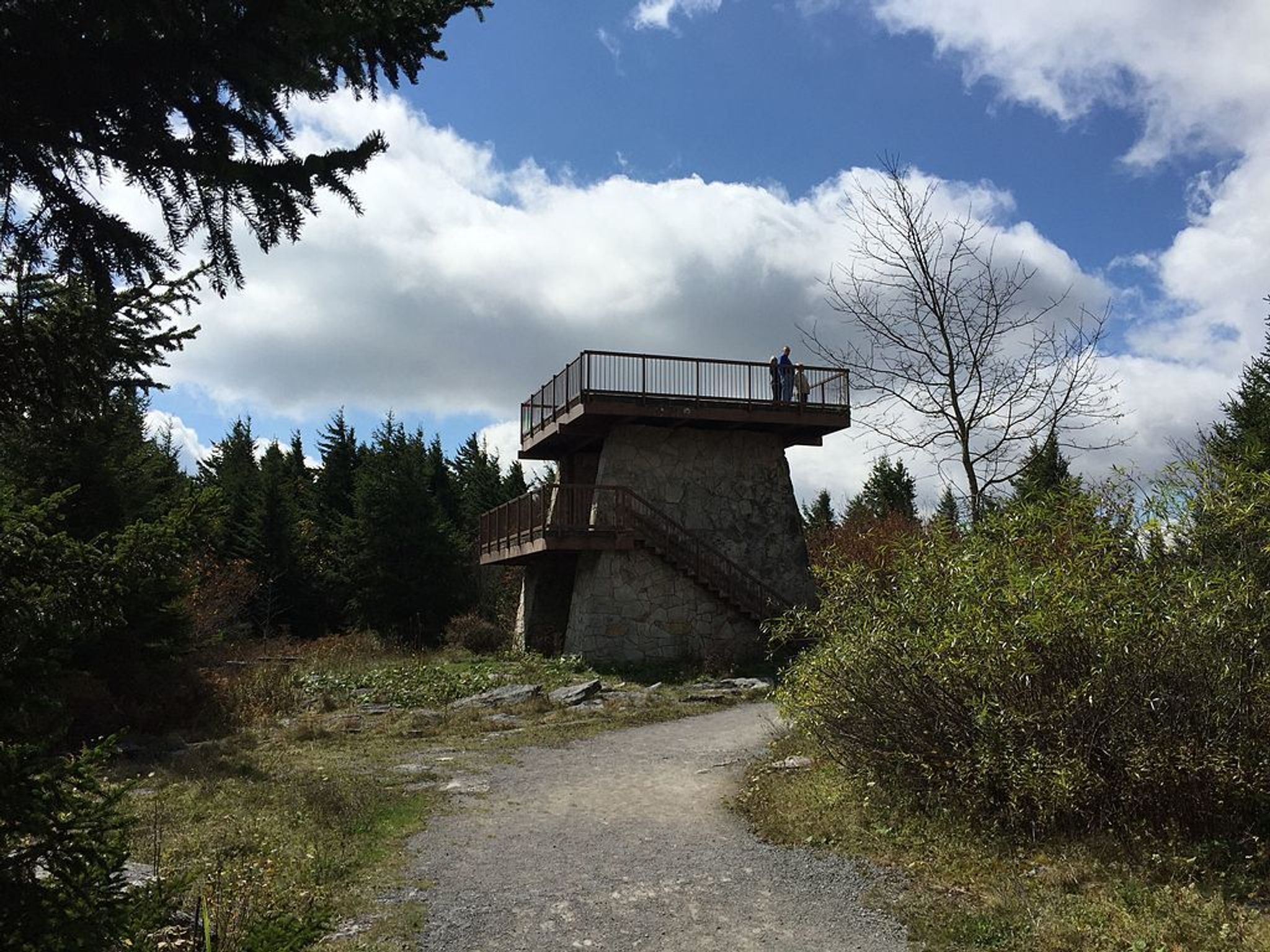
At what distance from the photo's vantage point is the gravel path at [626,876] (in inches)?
241

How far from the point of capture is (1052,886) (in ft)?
21.4

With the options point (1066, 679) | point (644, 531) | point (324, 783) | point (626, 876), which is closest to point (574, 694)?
point (644, 531)

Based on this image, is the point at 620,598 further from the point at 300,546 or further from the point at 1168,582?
the point at 300,546

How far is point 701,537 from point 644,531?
83.3 inches

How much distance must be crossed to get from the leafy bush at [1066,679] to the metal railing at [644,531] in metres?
13.8

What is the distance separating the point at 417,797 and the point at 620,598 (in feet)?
41.7

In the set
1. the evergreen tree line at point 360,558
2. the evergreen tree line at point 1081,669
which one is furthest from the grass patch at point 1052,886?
the evergreen tree line at point 360,558

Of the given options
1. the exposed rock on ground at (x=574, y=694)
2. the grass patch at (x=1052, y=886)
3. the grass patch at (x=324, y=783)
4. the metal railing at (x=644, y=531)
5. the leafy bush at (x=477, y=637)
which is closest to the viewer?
the grass patch at (x=1052, y=886)

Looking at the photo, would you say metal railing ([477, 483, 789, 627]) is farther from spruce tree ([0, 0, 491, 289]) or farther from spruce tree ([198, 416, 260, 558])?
spruce tree ([0, 0, 491, 289])

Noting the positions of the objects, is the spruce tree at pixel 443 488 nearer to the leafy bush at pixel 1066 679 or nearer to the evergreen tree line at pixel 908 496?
the evergreen tree line at pixel 908 496

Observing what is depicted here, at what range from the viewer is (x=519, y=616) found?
29.2 m

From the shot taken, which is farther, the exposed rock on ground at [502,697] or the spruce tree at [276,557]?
the spruce tree at [276,557]

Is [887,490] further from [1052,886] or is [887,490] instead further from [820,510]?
[1052,886]

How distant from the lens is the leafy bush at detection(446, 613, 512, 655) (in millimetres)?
28844
